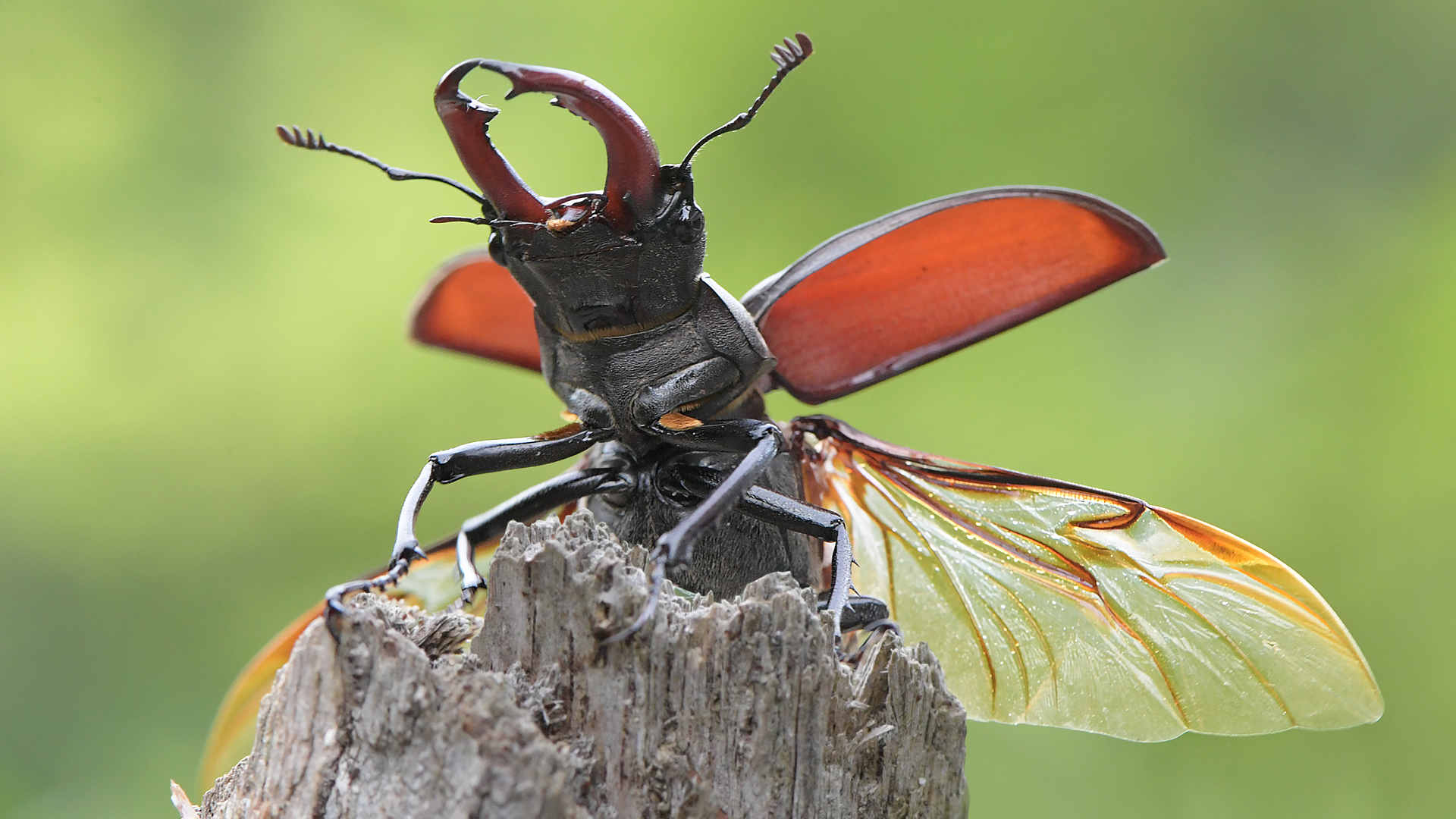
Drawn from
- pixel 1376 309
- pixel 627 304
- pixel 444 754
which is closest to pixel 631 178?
pixel 627 304

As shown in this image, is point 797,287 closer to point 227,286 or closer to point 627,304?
point 627,304

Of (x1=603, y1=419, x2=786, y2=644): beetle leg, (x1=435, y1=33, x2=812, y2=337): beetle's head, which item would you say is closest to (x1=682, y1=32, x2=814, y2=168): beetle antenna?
(x1=435, y1=33, x2=812, y2=337): beetle's head

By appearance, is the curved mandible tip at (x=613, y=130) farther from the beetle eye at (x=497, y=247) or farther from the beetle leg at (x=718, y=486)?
the beetle leg at (x=718, y=486)

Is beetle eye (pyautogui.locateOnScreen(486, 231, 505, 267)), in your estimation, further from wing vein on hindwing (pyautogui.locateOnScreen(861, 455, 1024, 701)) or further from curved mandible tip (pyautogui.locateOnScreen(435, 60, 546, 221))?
wing vein on hindwing (pyautogui.locateOnScreen(861, 455, 1024, 701))

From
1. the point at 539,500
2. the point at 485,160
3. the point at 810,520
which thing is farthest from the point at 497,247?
the point at 810,520

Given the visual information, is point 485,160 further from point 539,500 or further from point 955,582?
point 955,582

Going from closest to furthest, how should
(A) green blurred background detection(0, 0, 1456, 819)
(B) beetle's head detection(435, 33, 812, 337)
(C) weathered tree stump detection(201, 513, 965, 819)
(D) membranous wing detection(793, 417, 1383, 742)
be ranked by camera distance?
(C) weathered tree stump detection(201, 513, 965, 819)
(B) beetle's head detection(435, 33, 812, 337)
(D) membranous wing detection(793, 417, 1383, 742)
(A) green blurred background detection(0, 0, 1456, 819)
